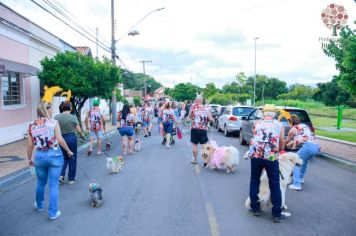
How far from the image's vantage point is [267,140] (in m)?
5.26

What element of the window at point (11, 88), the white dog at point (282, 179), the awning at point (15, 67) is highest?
the awning at point (15, 67)

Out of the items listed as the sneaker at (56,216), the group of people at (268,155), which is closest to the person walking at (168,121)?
the sneaker at (56,216)

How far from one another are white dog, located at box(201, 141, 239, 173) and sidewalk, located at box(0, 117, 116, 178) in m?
5.21

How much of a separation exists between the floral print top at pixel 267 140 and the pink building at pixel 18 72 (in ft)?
35.4

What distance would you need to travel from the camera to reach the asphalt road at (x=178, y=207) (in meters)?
4.97

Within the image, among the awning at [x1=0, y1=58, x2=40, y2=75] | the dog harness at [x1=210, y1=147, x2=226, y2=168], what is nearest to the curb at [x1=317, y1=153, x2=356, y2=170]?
the dog harness at [x1=210, y1=147, x2=226, y2=168]

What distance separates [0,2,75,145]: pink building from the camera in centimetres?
1479

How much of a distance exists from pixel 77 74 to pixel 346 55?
38.6 feet

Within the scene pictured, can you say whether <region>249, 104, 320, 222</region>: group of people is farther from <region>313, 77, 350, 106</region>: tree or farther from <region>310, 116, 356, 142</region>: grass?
<region>313, 77, 350, 106</region>: tree

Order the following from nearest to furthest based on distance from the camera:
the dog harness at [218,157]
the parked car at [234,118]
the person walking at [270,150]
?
the person walking at [270,150]
the dog harness at [218,157]
the parked car at [234,118]

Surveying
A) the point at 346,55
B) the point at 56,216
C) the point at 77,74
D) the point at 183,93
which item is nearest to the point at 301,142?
the point at 346,55

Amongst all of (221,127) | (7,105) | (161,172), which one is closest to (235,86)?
(221,127)

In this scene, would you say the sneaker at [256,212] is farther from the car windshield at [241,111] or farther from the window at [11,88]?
the window at [11,88]

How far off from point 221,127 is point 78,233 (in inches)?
621
